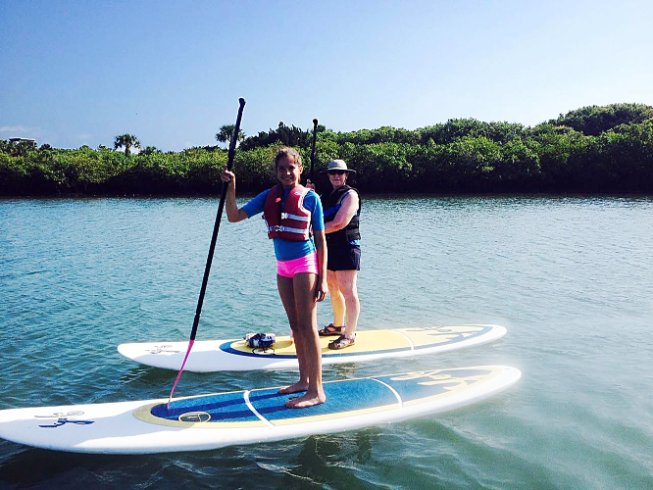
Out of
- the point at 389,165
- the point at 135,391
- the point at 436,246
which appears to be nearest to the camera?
the point at 135,391

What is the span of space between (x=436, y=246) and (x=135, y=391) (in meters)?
14.4

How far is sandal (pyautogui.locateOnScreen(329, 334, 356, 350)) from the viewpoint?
7274 mm

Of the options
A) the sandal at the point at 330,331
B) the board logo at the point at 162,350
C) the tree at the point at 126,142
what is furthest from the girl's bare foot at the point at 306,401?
the tree at the point at 126,142

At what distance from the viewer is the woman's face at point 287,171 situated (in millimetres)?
4949

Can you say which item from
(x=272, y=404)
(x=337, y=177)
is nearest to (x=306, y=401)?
(x=272, y=404)

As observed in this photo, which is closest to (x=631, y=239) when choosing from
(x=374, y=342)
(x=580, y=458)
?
(x=374, y=342)

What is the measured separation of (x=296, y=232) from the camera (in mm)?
4930

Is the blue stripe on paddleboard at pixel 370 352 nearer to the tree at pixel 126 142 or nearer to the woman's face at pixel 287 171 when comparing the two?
the woman's face at pixel 287 171

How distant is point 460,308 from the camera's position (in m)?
10.6

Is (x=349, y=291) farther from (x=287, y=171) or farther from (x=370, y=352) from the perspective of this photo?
(x=287, y=171)

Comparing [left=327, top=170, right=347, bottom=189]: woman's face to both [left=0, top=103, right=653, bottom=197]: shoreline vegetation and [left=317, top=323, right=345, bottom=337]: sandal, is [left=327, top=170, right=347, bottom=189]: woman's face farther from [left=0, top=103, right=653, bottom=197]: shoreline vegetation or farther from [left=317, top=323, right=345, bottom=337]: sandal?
[left=0, top=103, right=653, bottom=197]: shoreline vegetation

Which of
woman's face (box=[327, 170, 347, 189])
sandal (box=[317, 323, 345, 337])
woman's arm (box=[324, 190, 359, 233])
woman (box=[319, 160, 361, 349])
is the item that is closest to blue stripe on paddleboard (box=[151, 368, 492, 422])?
woman (box=[319, 160, 361, 349])

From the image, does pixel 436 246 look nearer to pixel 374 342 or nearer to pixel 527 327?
pixel 527 327

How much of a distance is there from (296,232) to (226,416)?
1.88 m
